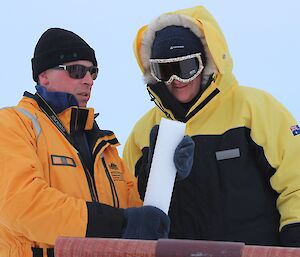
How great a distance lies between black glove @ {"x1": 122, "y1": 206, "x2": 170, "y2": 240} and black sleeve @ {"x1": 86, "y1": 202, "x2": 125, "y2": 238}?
33 millimetres

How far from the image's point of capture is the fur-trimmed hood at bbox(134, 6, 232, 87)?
2713mm

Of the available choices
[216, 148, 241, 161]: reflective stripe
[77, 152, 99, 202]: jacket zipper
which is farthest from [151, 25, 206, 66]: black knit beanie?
[77, 152, 99, 202]: jacket zipper

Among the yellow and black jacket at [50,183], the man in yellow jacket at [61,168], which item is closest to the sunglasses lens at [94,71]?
the man in yellow jacket at [61,168]

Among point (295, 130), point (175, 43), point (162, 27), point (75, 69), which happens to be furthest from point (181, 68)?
point (295, 130)

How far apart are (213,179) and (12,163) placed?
3.76 ft

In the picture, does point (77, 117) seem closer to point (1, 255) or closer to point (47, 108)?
point (47, 108)

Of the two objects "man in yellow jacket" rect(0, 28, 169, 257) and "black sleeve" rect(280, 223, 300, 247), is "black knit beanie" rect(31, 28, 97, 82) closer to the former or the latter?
"man in yellow jacket" rect(0, 28, 169, 257)

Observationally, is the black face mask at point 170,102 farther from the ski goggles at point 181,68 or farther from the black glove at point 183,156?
the black glove at point 183,156

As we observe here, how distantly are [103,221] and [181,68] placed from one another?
109 centimetres

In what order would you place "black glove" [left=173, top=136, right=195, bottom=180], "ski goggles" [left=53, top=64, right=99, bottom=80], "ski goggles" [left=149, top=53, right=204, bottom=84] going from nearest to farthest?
1. "black glove" [left=173, top=136, right=195, bottom=180]
2. "ski goggles" [left=53, top=64, right=99, bottom=80]
3. "ski goggles" [left=149, top=53, right=204, bottom=84]

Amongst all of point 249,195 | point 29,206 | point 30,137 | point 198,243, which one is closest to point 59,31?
point 30,137

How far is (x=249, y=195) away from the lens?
2660mm

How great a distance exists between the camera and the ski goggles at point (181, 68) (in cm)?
271

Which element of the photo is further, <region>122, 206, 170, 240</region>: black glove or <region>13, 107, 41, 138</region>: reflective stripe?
<region>13, 107, 41, 138</region>: reflective stripe
